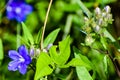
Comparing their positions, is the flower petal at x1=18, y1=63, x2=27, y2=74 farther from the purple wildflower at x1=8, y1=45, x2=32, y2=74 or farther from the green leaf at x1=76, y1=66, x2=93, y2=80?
the green leaf at x1=76, y1=66, x2=93, y2=80

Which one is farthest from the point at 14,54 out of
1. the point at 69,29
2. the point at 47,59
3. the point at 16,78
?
the point at 69,29

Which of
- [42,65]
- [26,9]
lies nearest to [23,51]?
[42,65]

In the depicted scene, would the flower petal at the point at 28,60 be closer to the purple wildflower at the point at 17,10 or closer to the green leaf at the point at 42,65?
the green leaf at the point at 42,65

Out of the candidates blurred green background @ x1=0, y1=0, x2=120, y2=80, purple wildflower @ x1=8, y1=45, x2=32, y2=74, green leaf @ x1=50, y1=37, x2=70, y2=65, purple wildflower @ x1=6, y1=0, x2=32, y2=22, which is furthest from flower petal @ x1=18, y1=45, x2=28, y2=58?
purple wildflower @ x1=6, y1=0, x2=32, y2=22

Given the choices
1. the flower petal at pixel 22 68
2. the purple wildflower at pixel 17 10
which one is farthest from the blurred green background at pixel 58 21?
the flower petal at pixel 22 68

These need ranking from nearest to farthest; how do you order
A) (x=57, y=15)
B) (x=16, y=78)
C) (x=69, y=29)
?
(x=16, y=78), (x=69, y=29), (x=57, y=15)

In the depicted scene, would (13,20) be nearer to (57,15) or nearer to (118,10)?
(57,15)
